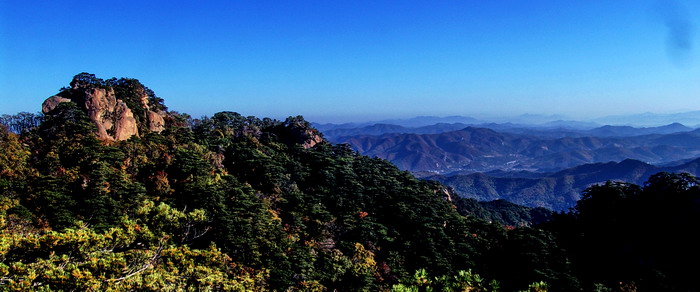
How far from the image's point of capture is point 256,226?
98.8 ft

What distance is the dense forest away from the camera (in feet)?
58.2

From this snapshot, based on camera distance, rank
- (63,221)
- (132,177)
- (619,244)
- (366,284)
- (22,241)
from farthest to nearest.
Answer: (619,244) → (132,177) → (366,284) → (63,221) → (22,241)

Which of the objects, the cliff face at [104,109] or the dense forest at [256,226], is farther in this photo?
the cliff face at [104,109]

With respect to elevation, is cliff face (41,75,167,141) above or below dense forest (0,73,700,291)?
above

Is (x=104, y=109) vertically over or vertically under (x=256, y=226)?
over

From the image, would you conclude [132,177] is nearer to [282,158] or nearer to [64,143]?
[64,143]

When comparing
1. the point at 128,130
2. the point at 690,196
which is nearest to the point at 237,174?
the point at 128,130

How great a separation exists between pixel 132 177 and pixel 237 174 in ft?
38.0

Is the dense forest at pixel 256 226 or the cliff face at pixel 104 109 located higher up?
the cliff face at pixel 104 109

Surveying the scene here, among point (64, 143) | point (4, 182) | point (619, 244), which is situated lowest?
point (619, 244)

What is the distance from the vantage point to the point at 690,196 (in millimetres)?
39844

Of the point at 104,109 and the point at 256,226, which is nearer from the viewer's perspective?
the point at 256,226

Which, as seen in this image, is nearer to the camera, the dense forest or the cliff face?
the dense forest

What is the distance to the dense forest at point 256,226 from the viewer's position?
17.8 m
